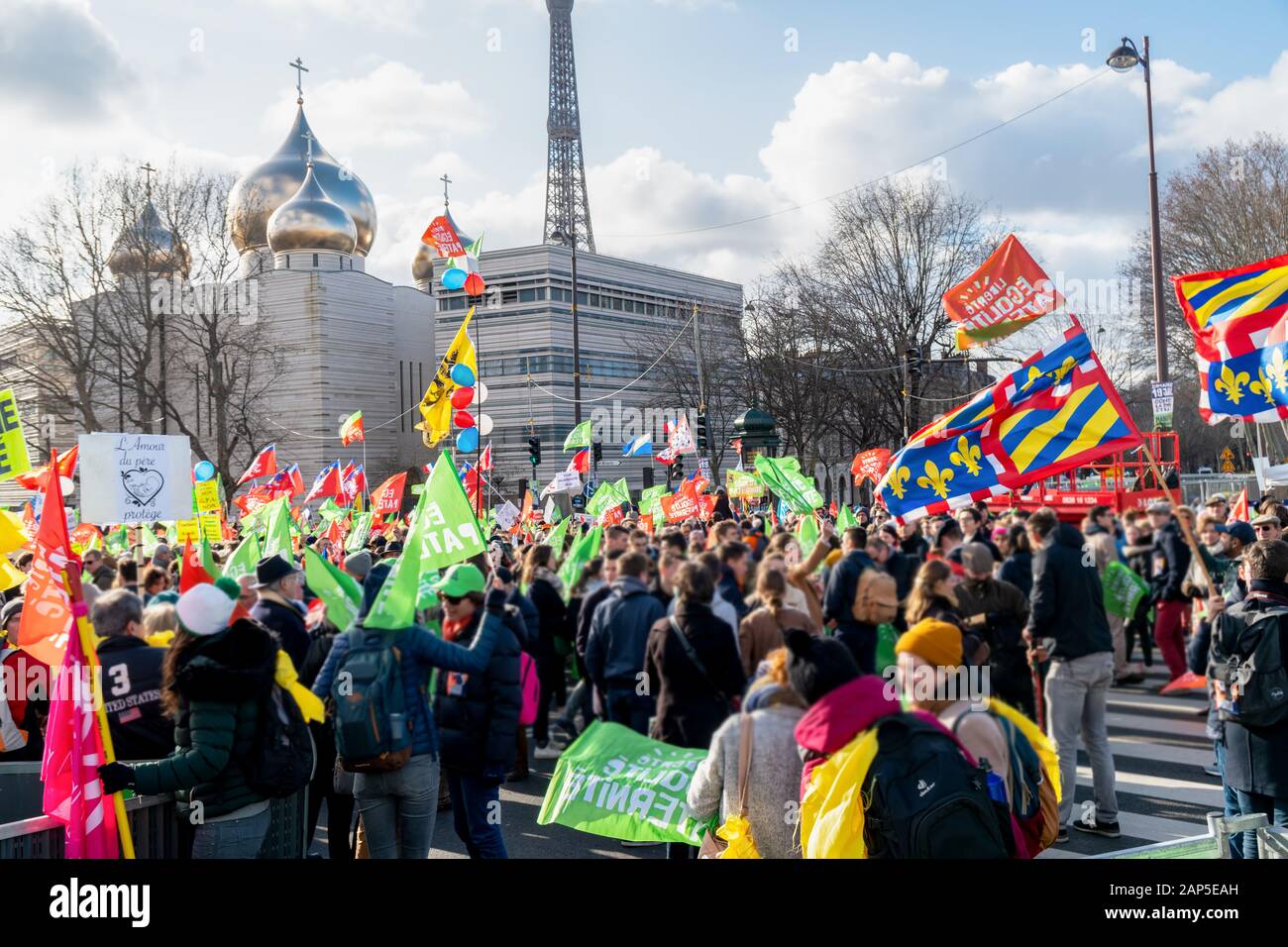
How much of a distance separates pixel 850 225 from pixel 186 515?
2724 centimetres

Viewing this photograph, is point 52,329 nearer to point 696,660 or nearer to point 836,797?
point 696,660

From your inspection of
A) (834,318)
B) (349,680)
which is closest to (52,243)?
(834,318)

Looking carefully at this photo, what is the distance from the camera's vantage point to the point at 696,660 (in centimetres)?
563

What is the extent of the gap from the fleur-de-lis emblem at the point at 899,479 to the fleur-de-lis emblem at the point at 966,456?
0.36 metres

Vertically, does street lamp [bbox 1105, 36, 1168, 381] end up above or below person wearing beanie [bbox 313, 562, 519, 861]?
above

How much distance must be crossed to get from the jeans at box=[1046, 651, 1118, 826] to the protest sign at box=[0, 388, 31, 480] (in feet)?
25.1

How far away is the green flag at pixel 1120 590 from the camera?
996 cm

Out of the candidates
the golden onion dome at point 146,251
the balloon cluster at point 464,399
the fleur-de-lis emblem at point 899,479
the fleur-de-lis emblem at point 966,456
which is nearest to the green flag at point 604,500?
the balloon cluster at point 464,399

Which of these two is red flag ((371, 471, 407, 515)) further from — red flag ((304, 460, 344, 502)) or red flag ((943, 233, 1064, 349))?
red flag ((943, 233, 1064, 349))

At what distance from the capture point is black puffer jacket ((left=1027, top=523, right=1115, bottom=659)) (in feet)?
21.7

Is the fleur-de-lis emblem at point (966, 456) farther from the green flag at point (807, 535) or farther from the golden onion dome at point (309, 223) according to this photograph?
the golden onion dome at point (309, 223)

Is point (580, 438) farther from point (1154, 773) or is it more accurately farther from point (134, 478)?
point (1154, 773)

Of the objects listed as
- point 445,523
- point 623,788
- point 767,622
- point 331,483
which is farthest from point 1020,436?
point 331,483

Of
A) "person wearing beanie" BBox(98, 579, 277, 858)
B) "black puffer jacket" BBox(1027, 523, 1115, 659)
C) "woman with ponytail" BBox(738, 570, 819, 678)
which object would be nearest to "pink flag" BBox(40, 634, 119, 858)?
"person wearing beanie" BBox(98, 579, 277, 858)
